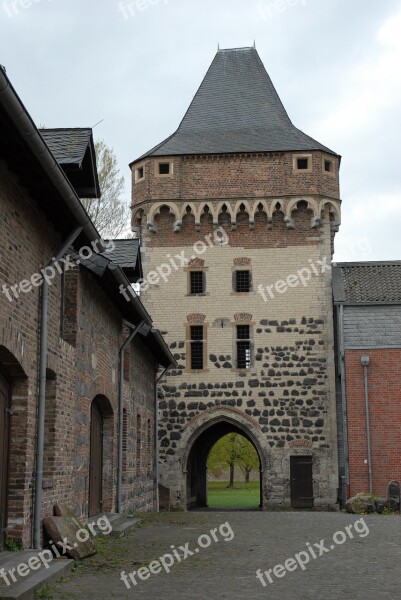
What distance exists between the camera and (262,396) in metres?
26.0

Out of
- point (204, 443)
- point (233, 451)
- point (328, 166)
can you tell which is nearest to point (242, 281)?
point (328, 166)

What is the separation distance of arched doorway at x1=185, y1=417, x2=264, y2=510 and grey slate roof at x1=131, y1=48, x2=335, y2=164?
9.18 m

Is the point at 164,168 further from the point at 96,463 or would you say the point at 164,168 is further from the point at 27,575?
the point at 27,575

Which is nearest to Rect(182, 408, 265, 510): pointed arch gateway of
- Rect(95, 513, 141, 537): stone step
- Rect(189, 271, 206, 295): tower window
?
Rect(189, 271, 206, 295): tower window

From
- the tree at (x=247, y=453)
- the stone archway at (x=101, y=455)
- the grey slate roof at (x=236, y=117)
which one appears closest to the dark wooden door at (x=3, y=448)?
the stone archway at (x=101, y=455)

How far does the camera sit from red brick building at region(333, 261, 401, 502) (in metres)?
23.3

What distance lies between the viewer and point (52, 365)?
10.5 m

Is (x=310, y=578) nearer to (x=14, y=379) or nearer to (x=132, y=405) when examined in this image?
(x=14, y=379)

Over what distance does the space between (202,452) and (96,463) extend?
16732 mm

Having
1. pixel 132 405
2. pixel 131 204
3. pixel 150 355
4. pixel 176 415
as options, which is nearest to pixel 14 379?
pixel 132 405

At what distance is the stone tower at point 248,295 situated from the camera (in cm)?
2580

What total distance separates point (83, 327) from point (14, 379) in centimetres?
316

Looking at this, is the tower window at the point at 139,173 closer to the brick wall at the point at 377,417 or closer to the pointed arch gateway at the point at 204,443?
the pointed arch gateway at the point at 204,443

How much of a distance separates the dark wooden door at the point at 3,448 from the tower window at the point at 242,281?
1799 cm
